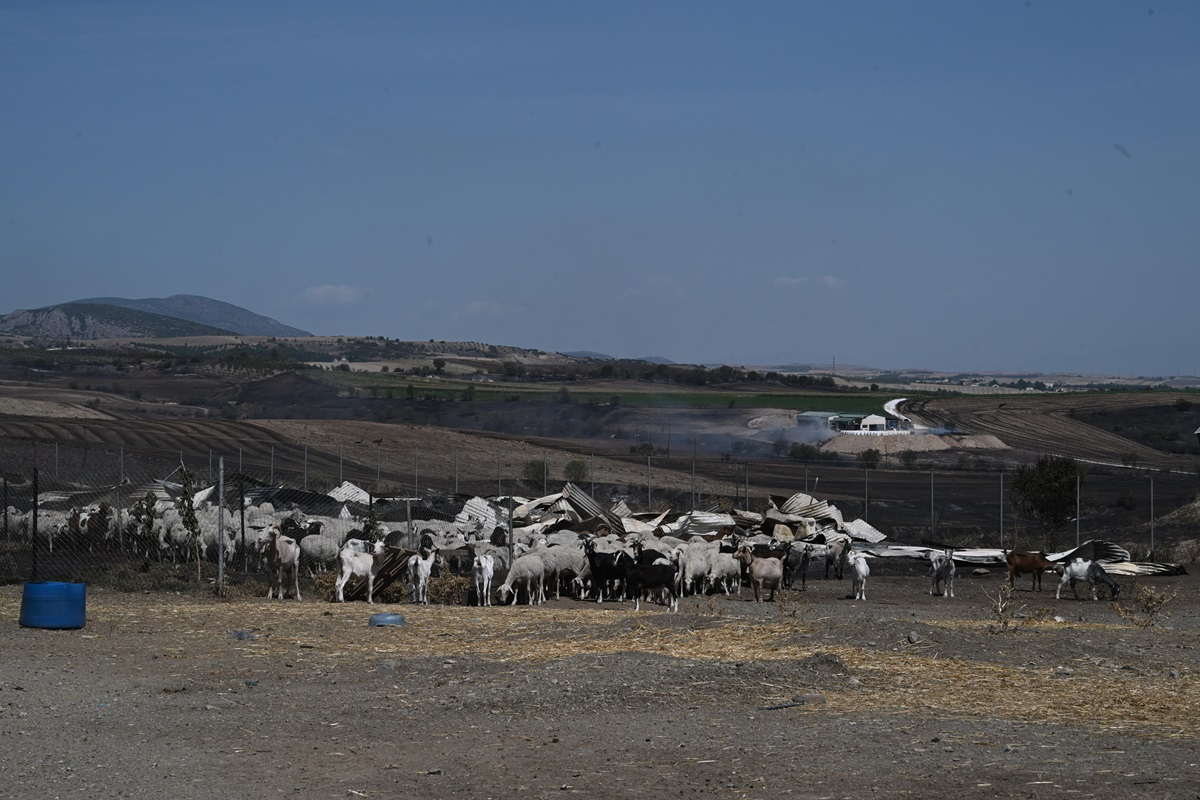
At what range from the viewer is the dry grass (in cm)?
1209

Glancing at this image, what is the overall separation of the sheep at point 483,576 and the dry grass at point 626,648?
867mm

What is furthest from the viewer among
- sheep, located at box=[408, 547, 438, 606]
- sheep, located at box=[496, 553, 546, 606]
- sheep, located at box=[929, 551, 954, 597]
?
sheep, located at box=[929, 551, 954, 597]

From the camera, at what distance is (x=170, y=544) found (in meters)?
26.8

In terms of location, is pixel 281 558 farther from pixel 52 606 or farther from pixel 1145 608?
pixel 1145 608

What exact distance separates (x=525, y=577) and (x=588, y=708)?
1065 cm

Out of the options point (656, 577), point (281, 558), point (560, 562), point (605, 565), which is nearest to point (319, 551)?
point (281, 558)

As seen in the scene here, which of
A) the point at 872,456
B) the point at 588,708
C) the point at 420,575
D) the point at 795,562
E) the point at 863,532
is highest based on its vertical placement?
the point at 588,708

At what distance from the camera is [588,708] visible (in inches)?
462

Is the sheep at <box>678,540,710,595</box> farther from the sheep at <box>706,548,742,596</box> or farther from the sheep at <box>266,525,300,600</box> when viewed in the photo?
the sheep at <box>266,525,300,600</box>

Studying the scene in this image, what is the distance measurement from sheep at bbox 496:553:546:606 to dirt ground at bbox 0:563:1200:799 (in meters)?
3.47

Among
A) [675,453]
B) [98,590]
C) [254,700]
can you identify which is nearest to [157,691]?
[254,700]

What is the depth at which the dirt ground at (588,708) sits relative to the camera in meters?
9.20

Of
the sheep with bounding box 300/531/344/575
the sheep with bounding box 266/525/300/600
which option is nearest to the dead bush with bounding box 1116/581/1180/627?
the sheep with bounding box 266/525/300/600

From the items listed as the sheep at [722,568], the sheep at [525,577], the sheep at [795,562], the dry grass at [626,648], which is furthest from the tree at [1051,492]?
the dry grass at [626,648]
